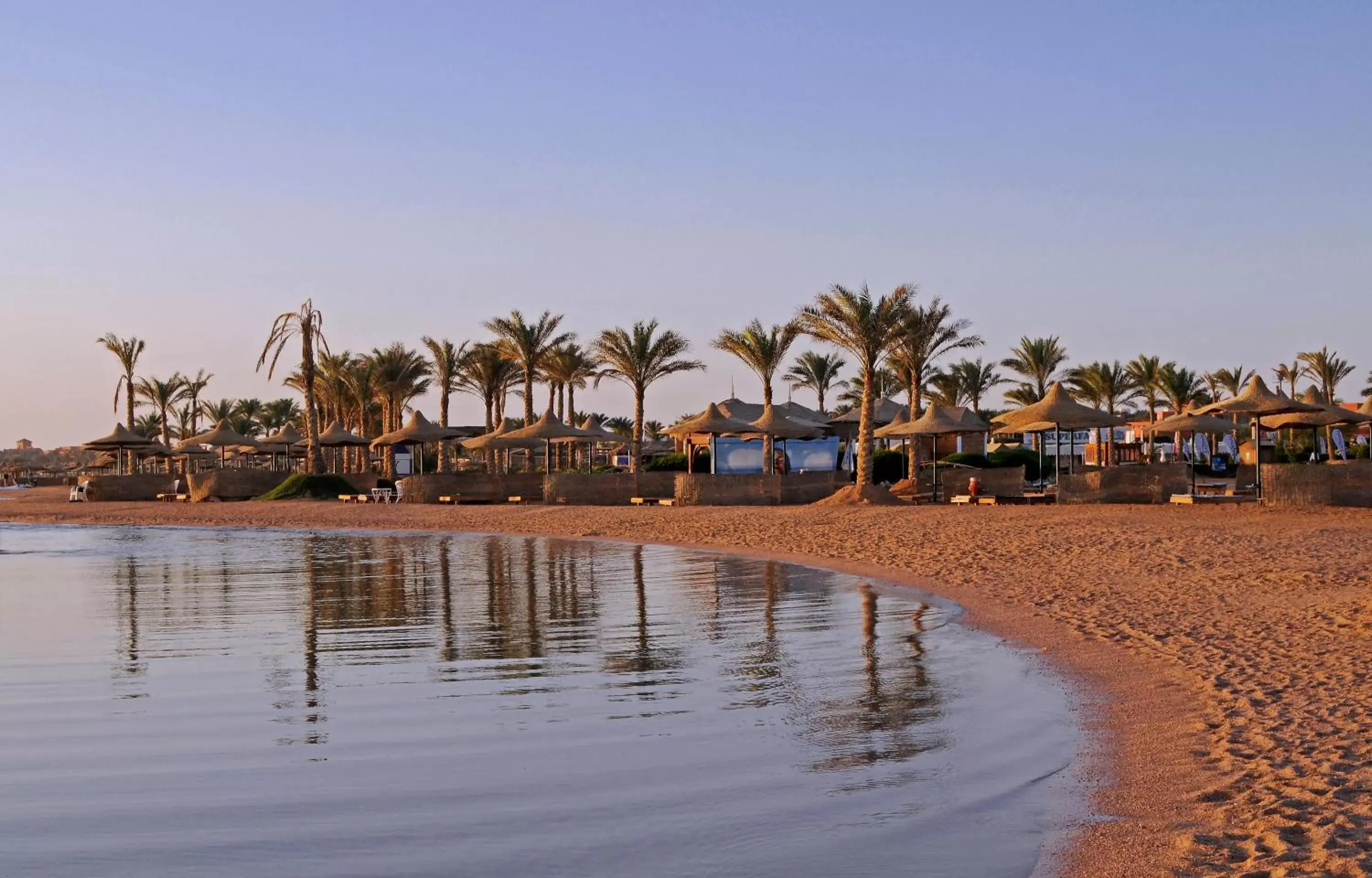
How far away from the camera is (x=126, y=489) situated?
139 ft

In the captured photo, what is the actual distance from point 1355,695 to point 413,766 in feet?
16.6

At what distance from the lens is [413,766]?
5.69 meters

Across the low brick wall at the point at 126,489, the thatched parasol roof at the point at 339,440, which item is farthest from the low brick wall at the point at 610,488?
the low brick wall at the point at 126,489

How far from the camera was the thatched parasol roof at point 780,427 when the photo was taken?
31859mm

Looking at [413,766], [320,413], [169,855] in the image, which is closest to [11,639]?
[413,766]

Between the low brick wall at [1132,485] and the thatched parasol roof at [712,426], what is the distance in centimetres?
979

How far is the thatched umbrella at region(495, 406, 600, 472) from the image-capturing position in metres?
35.8

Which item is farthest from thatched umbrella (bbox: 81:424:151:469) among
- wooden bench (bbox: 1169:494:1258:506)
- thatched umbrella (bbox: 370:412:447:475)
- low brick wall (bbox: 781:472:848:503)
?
wooden bench (bbox: 1169:494:1258:506)

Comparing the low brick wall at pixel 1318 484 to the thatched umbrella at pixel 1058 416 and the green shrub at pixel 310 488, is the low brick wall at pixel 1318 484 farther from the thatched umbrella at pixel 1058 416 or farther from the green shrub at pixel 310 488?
the green shrub at pixel 310 488

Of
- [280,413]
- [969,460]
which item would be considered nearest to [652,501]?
[969,460]

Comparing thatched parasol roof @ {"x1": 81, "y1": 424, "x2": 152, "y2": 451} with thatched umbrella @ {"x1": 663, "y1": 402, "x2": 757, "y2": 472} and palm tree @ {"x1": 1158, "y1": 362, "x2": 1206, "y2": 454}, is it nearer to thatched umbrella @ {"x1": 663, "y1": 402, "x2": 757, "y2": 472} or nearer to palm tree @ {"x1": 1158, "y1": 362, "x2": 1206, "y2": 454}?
thatched umbrella @ {"x1": 663, "y1": 402, "x2": 757, "y2": 472}

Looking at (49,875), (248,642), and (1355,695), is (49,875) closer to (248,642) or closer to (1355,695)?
(248,642)

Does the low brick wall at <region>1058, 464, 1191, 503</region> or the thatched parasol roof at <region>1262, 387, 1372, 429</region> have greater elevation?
the thatched parasol roof at <region>1262, 387, 1372, 429</region>

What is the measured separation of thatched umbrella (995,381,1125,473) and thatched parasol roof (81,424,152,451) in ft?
105
